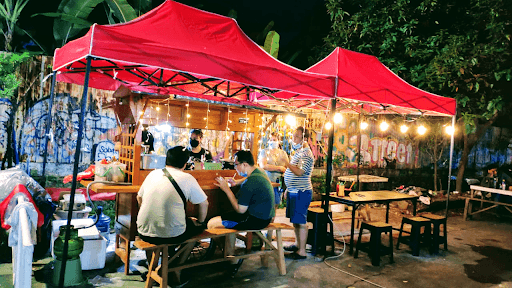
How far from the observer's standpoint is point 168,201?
152 inches

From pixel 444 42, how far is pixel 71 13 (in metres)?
10.6

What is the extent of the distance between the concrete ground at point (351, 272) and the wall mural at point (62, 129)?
370cm

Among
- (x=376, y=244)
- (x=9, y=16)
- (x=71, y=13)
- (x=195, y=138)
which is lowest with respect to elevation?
(x=376, y=244)

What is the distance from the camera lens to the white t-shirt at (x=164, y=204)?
12.6ft

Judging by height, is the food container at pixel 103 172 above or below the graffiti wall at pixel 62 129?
below

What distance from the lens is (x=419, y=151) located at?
14719mm

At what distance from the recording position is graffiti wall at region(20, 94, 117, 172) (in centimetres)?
812

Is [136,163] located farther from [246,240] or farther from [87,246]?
[246,240]

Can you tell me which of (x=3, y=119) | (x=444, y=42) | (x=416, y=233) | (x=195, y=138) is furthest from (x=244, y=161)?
(x=444, y=42)

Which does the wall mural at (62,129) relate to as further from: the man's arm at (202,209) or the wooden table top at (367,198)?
the wooden table top at (367,198)

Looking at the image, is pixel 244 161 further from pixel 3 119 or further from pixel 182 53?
pixel 3 119

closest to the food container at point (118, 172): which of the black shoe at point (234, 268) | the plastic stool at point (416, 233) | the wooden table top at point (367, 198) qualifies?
the black shoe at point (234, 268)

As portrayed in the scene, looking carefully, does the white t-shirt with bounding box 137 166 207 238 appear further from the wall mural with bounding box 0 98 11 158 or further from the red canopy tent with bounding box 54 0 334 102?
the wall mural with bounding box 0 98 11 158

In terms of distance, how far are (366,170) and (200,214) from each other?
413 inches
